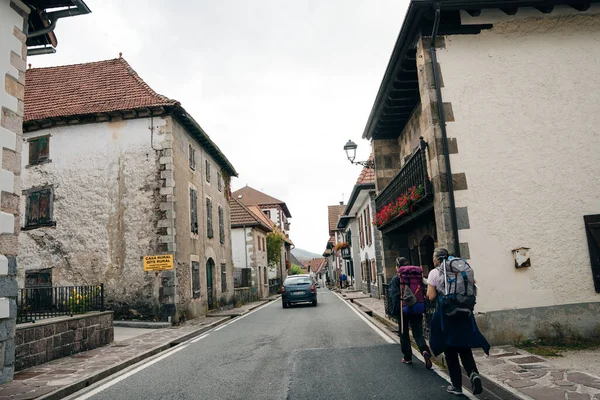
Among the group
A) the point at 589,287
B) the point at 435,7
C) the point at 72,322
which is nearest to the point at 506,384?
the point at 589,287

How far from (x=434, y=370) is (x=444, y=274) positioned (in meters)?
1.96

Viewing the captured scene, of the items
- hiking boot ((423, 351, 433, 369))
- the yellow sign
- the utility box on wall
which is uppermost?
the yellow sign

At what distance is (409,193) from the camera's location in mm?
10070

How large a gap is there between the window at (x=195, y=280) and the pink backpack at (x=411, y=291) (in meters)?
12.3

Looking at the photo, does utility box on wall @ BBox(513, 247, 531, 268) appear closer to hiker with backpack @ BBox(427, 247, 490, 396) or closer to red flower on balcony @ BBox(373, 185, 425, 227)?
red flower on balcony @ BBox(373, 185, 425, 227)

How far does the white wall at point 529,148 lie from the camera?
8.16 meters

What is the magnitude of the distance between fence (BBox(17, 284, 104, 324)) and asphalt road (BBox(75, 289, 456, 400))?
2.57m

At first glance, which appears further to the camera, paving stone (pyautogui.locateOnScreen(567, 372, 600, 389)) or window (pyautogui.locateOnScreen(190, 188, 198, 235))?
window (pyautogui.locateOnScreen(190, 188, 198, 235))

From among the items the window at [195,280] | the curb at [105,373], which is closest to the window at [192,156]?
the window at [195,280]

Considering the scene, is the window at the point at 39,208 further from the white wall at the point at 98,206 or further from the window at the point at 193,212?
the window at the point at 193,212

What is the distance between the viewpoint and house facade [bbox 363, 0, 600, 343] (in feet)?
26.6

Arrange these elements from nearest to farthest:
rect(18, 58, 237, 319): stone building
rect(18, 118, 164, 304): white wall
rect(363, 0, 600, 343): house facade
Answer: rect(363, 0, 600, 343): house facade
rect(18, 58, 237, 319): stone building
rect(18, 118, 164, 304): white wall

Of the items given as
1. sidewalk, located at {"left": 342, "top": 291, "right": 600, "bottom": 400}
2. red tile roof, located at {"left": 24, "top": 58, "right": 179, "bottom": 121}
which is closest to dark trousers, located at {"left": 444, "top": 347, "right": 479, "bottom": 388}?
sidewalk, located at {"left": 342, "top": 291, "right": 600, "bottom": 400}

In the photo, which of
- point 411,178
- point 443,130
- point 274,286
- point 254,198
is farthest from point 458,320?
point 254,198
